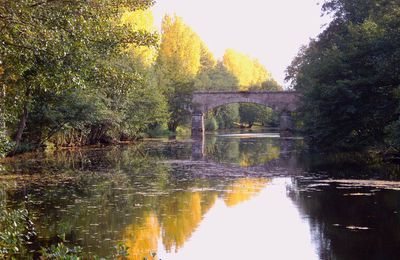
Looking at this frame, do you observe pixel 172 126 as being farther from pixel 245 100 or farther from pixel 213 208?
pixel 213 208

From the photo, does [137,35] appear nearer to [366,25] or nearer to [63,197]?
[63,197]

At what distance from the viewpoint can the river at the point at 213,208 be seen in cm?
1074

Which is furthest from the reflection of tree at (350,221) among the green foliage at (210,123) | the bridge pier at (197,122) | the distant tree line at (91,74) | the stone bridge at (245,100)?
the green foliage at (210,123)

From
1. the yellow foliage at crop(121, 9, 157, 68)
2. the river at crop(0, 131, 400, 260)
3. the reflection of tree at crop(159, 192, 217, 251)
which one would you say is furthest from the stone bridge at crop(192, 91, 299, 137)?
the reflection of tree at crop(159, 192, 217, 251)

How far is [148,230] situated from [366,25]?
2166cm

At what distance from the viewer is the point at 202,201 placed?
51.6 feet

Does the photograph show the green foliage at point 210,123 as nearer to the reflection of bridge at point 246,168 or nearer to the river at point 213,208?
the reflection of bridge at point 246,168

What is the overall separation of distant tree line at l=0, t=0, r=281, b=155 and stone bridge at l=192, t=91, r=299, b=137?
6.43 ft

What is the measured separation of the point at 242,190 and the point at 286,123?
50.3 metres

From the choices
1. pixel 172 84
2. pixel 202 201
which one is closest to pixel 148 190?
pixel 202 201

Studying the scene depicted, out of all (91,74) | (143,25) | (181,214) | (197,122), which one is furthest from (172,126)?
(91,74)

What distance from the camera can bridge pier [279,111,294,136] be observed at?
66606mm

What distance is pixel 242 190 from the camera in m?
18.0

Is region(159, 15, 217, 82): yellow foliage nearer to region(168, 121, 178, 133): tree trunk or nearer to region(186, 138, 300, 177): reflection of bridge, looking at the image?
region(168, 121, 178, 133): tree trunk
